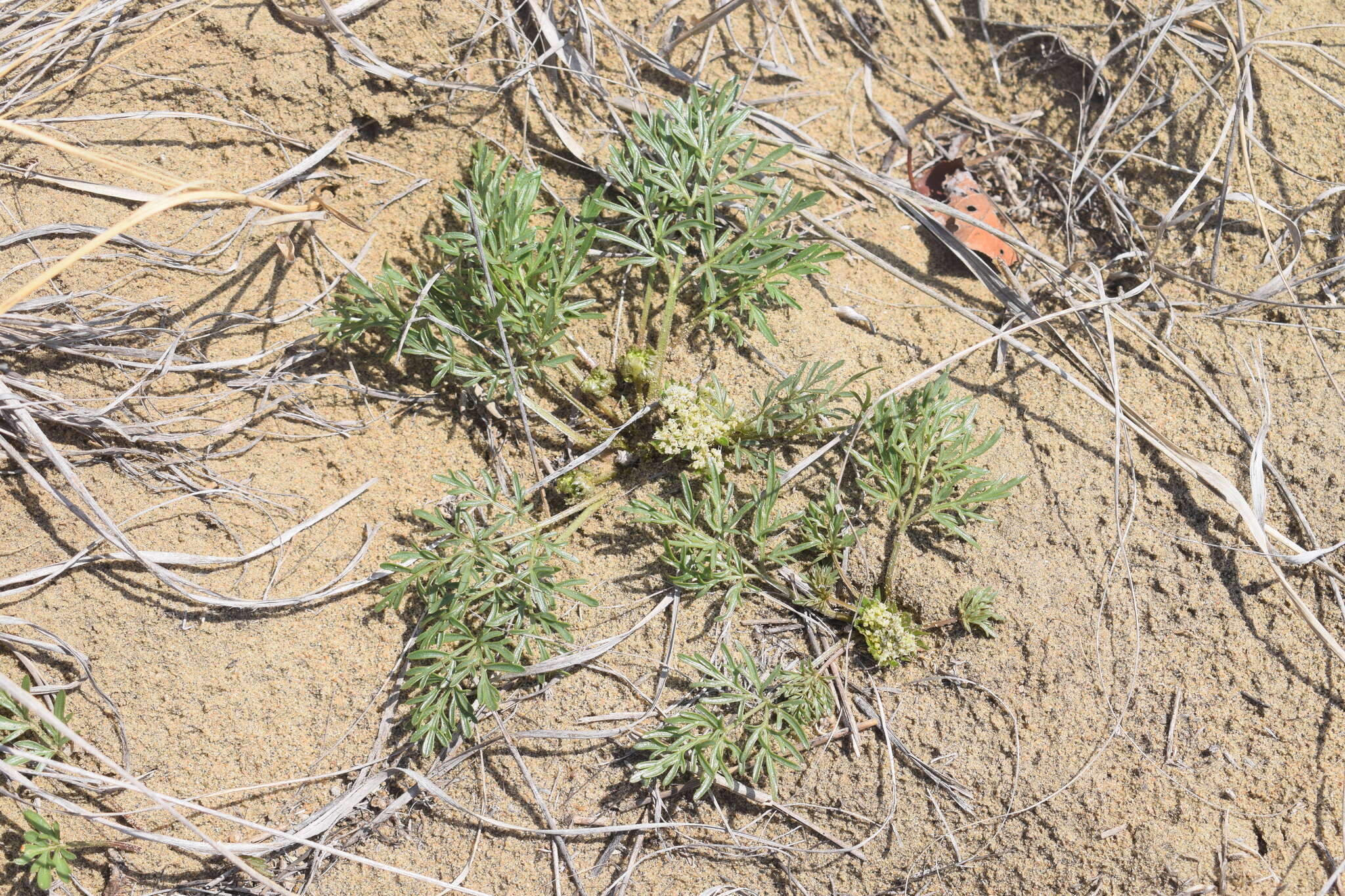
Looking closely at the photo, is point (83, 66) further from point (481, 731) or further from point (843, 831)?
point (843, 831)

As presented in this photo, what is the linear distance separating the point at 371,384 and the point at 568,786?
1351 mm

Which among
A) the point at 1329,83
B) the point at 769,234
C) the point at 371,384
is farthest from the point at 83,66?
the point at 1329,83

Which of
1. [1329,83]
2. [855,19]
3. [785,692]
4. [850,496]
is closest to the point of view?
[785,692]

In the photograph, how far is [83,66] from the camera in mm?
2533

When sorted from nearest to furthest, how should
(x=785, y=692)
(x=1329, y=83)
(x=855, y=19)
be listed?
(x=785, y=692)
(x=1329, y=83)
(x=855, y=19)

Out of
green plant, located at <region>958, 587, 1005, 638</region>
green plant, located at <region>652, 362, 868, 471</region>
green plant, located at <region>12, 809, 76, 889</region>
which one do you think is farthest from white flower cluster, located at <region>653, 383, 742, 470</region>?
green plant, located at <region>12, 809, 76, 889</region>

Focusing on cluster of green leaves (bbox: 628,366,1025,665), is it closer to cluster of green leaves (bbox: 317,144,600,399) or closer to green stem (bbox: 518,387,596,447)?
green stem (bbox: 518,387,596,447)

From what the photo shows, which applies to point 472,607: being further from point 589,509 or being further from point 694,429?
point 694,429

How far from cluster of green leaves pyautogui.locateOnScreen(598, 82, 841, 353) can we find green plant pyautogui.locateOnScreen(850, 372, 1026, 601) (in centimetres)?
49

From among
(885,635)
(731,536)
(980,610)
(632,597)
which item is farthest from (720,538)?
(980,610)

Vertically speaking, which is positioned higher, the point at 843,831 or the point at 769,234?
the point at 769,234

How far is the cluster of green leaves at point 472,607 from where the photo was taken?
234 centimetres

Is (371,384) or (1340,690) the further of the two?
(371,384)

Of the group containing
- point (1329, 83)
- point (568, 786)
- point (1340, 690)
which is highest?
point (1329, 83)
